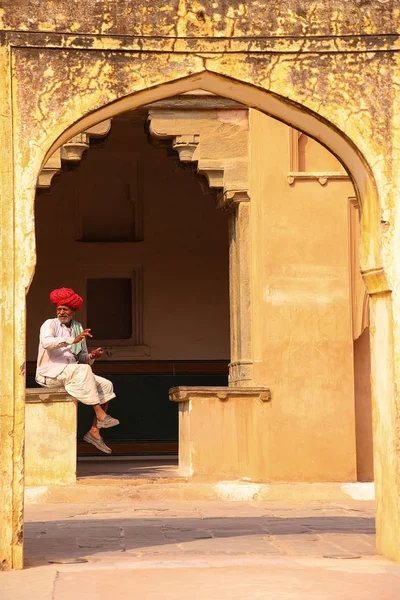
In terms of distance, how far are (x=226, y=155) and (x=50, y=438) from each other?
2.99 m

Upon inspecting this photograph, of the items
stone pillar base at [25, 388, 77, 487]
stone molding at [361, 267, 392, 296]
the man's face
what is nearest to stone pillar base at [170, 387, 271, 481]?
stone pillar base at [25, 388, 77, 487]

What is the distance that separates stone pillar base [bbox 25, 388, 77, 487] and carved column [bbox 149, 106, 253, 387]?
67.1 inches

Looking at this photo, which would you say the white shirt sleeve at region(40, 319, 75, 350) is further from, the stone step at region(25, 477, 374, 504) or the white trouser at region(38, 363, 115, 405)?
the stone step at region(25, 477, 374, 504)

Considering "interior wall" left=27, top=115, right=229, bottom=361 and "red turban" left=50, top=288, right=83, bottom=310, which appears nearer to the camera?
"red turban" left=50, top=288, right=83, bottom=310

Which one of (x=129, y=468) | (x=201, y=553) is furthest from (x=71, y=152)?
(x=201, y=553)

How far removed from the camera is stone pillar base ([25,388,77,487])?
380 inches

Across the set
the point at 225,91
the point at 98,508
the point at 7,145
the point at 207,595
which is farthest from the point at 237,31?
the point at 98,508

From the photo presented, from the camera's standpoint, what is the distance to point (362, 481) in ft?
33.7

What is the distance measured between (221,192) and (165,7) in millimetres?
4345

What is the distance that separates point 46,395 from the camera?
31.8ft

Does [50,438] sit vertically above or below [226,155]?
below

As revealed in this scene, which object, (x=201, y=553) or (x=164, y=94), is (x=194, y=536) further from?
(x=164, y=94)

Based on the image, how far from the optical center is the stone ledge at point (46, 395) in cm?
966

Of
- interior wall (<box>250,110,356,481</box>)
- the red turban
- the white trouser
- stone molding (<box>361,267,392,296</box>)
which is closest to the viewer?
stone molding (<box>361,267,392,296</box>)
